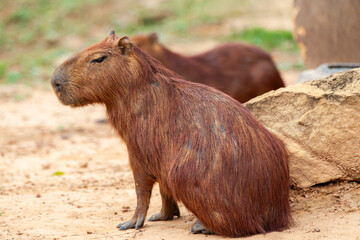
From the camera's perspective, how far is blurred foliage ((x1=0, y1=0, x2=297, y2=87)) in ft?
42.9

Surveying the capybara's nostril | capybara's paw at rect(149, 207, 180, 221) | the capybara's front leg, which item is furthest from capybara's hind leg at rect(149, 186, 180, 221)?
the capybara's nostril

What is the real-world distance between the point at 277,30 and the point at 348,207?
994 cm

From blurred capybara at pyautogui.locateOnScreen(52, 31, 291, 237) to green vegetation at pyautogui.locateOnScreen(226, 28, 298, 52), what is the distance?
30.1ft

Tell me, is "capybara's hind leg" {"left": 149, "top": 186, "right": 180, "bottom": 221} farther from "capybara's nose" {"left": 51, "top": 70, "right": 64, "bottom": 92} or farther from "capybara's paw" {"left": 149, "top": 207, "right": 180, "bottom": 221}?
"capybara's nose" {"left": 51, "top": 70, "right": 64, "bottom": 92}

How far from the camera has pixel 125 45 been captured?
12.6 feet

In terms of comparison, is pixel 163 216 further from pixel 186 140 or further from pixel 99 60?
pixel 99 60

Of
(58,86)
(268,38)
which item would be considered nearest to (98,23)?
(268,38)

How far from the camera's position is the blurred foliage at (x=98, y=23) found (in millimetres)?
13078

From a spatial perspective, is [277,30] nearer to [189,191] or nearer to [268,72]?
[268,72]

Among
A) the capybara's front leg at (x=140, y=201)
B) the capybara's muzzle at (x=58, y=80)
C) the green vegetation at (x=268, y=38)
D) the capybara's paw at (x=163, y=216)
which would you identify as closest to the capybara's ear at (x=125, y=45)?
the capybara's muzzle at (x=58, y=80)

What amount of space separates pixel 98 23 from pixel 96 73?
1121 centimetres

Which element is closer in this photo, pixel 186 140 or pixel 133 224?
pixel 186 140

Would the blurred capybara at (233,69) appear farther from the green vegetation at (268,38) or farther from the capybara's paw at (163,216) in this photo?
the green vegetation at (268,38)

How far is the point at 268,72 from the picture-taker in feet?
27.0
